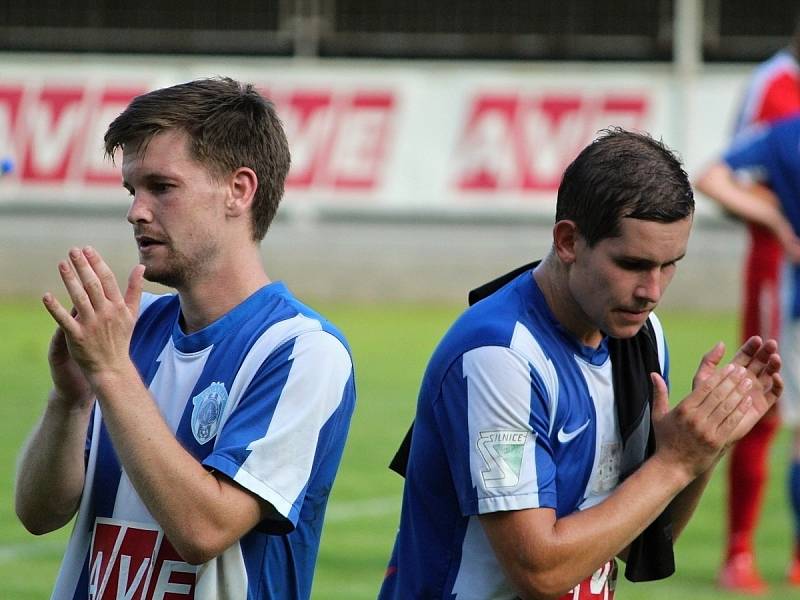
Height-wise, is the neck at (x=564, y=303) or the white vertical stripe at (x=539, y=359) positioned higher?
the neck at (x=564, y=303)

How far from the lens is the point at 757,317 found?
7.78 m

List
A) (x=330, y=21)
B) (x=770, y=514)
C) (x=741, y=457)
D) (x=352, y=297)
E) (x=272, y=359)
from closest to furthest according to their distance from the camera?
(x=272, y=359)
(x=741, y=457)
(x=770, y=514)
(x=352, y=297)
(x=330, y=21)

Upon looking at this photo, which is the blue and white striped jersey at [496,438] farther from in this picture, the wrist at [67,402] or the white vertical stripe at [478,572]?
the wrist at [67,402]

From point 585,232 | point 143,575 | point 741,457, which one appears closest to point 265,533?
point 143,575

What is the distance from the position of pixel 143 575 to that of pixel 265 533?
27 cm

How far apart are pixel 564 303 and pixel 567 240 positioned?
0.49 feet

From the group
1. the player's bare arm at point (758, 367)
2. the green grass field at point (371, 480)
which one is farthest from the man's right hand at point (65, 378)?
the green grass field at point (371, 480)

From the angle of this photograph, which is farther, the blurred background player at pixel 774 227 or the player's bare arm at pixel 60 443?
the blurred background player at pixel 774 227

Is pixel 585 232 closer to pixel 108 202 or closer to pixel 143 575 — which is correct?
pixel 143 575

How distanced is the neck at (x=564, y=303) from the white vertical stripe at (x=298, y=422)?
503mm

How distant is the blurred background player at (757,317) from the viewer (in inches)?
295

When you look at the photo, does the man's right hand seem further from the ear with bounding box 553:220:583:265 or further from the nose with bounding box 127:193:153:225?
the ear with bounding box 553:220:583:265

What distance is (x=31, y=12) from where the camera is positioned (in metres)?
22.3

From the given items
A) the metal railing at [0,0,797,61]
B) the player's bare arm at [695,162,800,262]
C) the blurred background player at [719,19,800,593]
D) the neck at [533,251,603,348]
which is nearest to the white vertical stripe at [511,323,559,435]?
the neck at [533,251,603,348]
